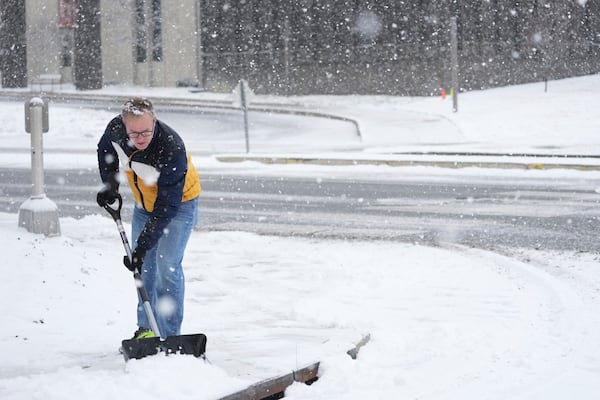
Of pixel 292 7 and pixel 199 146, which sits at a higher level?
pixel 292 7

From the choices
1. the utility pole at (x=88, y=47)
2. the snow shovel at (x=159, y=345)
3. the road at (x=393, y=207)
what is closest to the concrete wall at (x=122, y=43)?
the utility pole at (x=88, y=47)

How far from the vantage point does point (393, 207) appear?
1351 centimetres

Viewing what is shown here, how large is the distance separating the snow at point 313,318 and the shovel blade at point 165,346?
0.34 ft

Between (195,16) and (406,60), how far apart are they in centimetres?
1439

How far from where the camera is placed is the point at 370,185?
16.9 metres

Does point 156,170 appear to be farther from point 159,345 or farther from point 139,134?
point 159,345

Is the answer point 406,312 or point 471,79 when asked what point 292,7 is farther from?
point 406,312

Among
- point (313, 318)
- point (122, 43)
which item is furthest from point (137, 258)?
point (122, 43)

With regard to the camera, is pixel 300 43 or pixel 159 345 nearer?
pixel 159 345

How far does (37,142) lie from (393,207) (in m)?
5.56

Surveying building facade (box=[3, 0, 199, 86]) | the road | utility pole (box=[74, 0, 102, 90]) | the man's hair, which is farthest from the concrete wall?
the man's hair

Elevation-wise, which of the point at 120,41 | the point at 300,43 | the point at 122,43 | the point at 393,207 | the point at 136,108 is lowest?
the point at 393,207

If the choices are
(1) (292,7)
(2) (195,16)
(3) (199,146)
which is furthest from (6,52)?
(3) (199,146)

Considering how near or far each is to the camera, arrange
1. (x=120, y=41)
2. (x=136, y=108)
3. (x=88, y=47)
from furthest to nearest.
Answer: (x=88, y=47) < (x=120, y=41) < (x=136, y=108)
